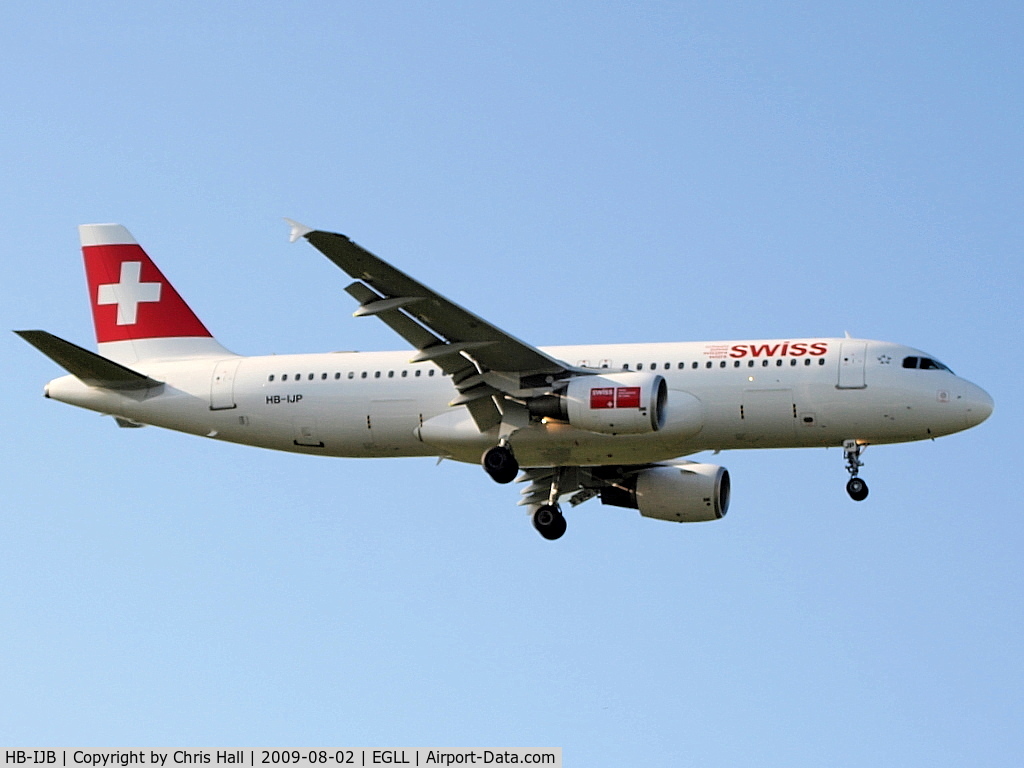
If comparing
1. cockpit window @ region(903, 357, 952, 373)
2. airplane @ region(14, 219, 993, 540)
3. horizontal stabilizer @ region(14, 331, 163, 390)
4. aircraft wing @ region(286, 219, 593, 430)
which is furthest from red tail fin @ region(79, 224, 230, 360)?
cockpit window @ region(903, 357, 952, 373)

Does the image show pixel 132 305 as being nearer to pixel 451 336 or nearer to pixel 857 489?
pixel 451 336

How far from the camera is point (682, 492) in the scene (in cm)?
4697

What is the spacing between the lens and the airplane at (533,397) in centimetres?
4116

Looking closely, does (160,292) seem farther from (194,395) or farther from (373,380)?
(373,380)

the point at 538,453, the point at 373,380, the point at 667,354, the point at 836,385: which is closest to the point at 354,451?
the point at 373,380

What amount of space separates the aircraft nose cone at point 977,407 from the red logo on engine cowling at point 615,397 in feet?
25.3

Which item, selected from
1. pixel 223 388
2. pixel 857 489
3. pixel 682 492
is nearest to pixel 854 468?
pixel 857 489

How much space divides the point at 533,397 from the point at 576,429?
1251mm

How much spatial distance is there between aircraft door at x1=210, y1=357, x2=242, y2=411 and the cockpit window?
1640 cm

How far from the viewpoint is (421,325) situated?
135ft

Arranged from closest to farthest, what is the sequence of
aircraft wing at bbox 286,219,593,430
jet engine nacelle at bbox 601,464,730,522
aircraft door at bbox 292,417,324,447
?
aircraft wing at bbox 286,219,593,430, aircraft door at bbox 292,417,324,447, jet engine nacelle at bbox 601,464,730,522
